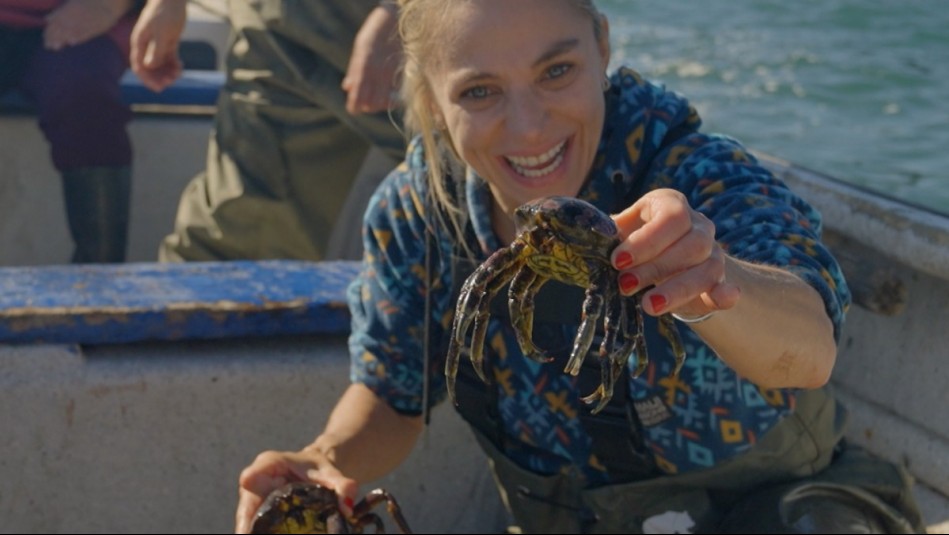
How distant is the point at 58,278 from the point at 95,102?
1640 mm

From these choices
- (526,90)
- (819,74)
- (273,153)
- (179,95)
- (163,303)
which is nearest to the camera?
(526,90)

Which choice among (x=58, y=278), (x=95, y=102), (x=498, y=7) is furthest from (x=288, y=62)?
(x=498, y=7)

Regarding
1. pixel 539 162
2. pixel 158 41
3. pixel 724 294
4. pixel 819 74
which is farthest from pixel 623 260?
pixel 819 74

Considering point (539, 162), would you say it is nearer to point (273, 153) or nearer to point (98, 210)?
point (273, 153)

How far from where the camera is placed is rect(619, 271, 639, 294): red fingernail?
1845mm

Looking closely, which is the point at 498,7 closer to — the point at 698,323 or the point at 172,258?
the point at 698,323

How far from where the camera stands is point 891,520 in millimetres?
2857

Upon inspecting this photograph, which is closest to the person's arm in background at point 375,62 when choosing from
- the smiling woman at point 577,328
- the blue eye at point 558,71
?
the smiling woman at point 577,328

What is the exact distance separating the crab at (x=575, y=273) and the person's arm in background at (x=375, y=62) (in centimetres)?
189

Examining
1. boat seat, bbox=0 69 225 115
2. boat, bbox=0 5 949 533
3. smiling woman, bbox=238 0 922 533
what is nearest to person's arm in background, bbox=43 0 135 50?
boat seat, bbox=0 69 225 115

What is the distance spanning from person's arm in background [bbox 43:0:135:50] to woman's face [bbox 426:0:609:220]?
238cm

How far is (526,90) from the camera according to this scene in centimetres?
253

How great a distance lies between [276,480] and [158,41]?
1.99 metres

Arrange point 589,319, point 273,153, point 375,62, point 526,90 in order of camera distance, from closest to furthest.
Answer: point 589,319, point 526,90, point 375,62, point 273,153
